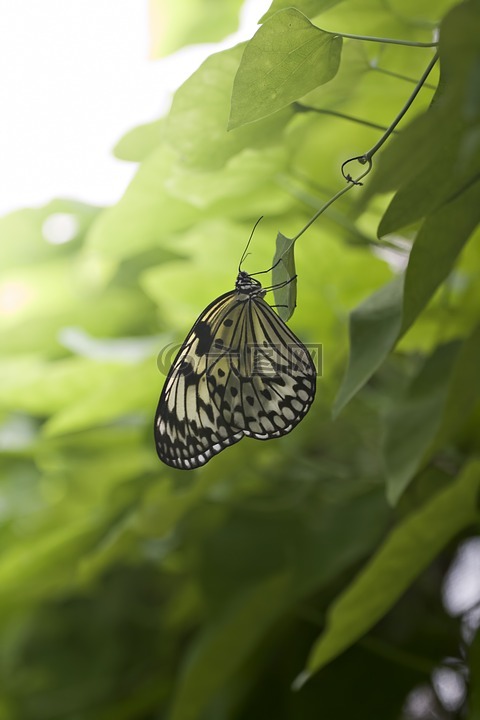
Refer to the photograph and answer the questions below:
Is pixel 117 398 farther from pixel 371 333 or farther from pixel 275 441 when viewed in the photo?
pixel 371 333

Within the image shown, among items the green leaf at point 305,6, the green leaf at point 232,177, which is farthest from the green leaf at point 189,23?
the green leaf at point 305,6

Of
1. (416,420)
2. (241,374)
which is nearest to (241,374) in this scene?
(241,374)

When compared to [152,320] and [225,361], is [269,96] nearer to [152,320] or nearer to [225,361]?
[225,361]

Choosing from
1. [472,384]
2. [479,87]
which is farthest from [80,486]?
[479,87]

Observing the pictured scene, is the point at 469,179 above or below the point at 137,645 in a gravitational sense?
above

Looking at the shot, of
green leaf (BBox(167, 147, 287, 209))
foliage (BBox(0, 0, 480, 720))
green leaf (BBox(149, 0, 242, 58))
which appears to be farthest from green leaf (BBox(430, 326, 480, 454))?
green leaf (BBox(149, 0, 242, 58))

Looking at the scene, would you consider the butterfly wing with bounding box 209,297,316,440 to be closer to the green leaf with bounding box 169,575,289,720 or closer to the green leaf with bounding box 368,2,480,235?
the green leaf with bounding box 368,2,480,235

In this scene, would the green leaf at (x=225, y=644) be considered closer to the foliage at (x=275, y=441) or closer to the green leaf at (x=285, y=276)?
the foliage at (x=275, y=441)
